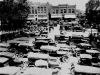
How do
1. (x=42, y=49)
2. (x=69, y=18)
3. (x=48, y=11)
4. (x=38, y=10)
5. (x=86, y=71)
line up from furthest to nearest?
(x=48, y=11), (x=38, y=10), (x=69, y=18), (x=42, y=49), (x=86, y=71)

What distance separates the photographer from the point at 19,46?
2034cm

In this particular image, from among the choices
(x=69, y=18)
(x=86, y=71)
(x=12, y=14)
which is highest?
(x=69, y=18)

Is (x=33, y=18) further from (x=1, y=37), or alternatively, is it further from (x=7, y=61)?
(x=7, y=61)

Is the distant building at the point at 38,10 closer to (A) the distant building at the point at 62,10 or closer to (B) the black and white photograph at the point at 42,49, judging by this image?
(B) the black and white photograph at the point at 42,49

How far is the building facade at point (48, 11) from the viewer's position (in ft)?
189

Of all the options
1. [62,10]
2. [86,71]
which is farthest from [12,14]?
[62,10]

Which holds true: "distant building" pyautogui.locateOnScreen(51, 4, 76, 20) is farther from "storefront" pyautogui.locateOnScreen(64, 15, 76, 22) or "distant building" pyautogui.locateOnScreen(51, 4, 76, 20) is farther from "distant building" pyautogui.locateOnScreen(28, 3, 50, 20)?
"distant building" pyautogui.locateOnScreen(28, 3, 50, 20)

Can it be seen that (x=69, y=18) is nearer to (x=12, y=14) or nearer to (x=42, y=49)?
(x=12, y=14)

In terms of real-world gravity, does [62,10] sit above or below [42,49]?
above

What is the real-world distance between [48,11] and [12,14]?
29450 mm

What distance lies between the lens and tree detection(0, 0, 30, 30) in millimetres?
30875

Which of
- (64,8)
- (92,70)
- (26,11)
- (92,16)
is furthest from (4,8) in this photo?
(64,8)

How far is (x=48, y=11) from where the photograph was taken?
59.3 meters

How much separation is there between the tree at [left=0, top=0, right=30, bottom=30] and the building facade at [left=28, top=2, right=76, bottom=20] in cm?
2304
